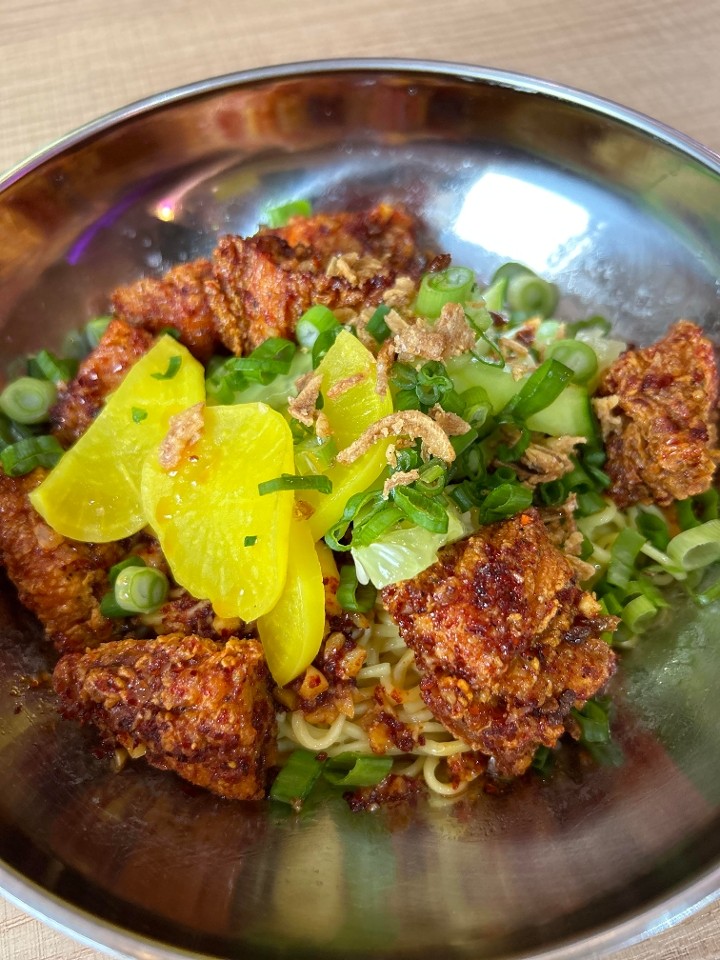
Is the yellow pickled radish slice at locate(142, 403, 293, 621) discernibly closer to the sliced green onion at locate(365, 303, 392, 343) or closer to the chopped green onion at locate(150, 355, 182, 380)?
the chopped green onion at locate(150, 355, 182, 380)

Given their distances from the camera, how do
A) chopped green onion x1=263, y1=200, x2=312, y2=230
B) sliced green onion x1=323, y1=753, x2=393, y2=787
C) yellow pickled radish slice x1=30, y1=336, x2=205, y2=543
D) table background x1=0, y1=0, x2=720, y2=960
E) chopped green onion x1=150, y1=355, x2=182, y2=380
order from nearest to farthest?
sliced green onion x1=323, y1=753, x2=393, y2=787 → yellow pickled radish slice x1=30, y1=336, x2=205, y2=543 → chopped green onion x1=150, y1=355, x2=182, y2=380 → chopped green onion x1=263, y1=200, x2=312, y2=230 → table background x1=0, y1=0, x2=720, y2=960

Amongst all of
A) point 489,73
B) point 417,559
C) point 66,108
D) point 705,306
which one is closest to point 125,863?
point 417,559

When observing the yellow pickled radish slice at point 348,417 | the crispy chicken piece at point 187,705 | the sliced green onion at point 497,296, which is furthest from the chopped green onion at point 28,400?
the sliced green onion at point 497,296

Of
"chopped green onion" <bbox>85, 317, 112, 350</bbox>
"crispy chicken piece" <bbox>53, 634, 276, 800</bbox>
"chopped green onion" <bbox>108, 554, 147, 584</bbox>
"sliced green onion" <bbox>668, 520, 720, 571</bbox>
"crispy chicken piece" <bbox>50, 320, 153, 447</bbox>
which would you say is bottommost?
"sliced green onion" <bbox>668, 520, 720, 571</bbox>

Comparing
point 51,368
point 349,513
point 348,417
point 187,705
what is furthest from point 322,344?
point 187,705

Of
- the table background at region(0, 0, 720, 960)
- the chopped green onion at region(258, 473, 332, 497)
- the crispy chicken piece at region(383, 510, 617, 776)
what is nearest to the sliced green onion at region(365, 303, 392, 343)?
the chopped green onion at region(258, 473, 332, 497)
